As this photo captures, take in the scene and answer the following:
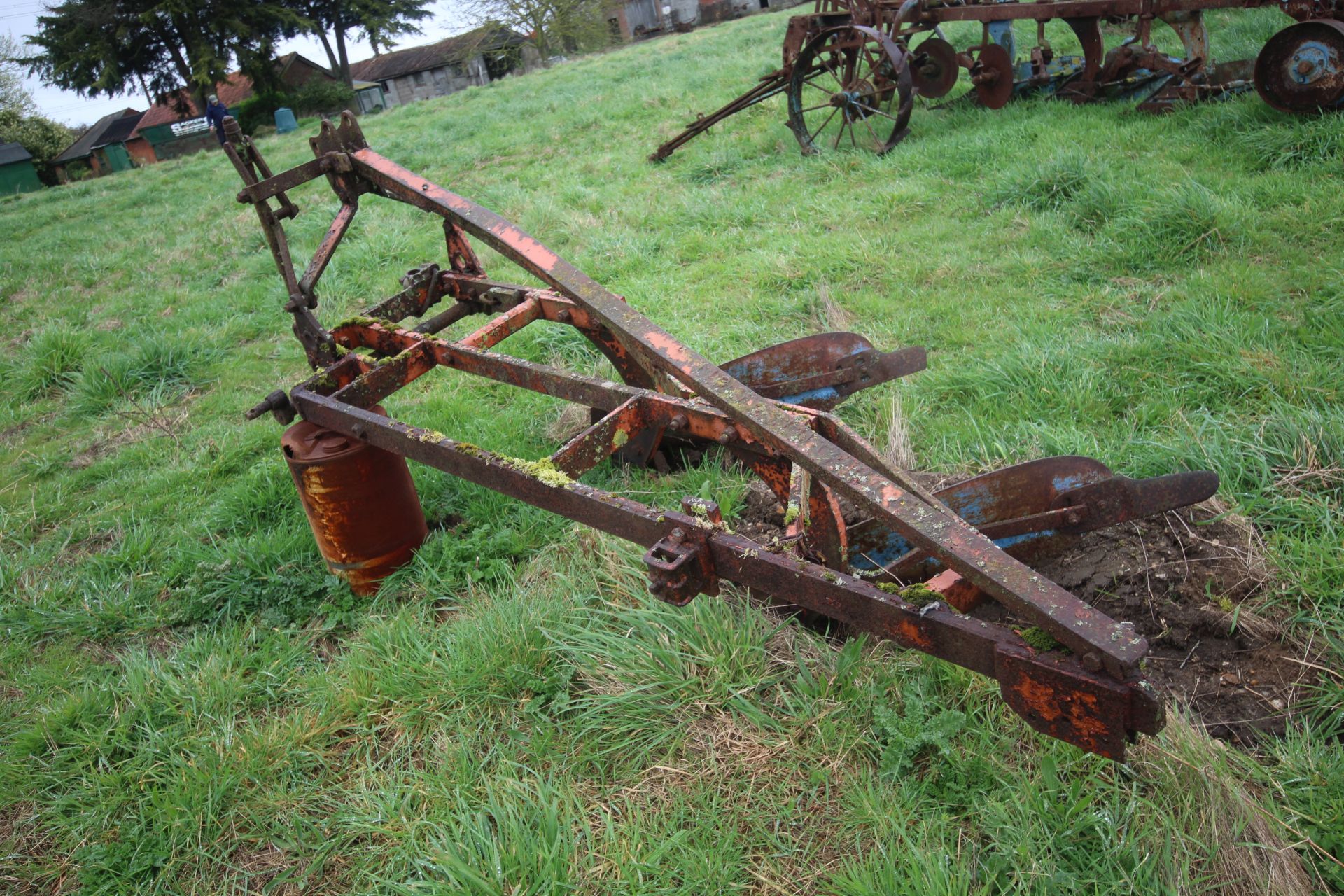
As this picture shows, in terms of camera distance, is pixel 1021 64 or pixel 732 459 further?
pixel 1021 64

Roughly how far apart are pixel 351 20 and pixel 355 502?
3883 centimetres

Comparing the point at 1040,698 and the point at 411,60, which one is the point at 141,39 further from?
the point at 1040,698

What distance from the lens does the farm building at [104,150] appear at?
1624 inches

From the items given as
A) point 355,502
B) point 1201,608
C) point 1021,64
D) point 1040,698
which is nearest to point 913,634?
point 1040,698

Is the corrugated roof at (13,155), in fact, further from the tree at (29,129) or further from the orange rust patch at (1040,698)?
the orange rust patch at (1040,698)

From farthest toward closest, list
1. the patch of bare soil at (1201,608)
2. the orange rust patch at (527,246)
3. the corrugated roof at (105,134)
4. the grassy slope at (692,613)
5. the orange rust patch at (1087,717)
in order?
the corrugated roof at (105,134) → the orange rust patch at (527,246) → the patch of bare soil at (1201,608) → the grassy slope at (692,613) → the orange rust patch at (1087,717)

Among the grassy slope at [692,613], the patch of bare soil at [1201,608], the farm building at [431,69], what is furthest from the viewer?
the farm building at [431,69]

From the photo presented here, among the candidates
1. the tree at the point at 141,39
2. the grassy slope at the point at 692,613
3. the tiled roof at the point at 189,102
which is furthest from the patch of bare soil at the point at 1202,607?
the tree at the point at 141,39

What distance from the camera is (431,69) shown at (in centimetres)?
4994

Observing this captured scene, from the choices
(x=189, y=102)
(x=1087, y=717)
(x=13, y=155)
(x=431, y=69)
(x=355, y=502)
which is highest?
(x=431, y=69)

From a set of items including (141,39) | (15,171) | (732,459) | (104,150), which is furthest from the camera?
(104,150)

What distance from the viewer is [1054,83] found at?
295 inches

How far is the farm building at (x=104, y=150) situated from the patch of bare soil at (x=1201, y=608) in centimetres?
4454

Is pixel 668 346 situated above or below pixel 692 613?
above
